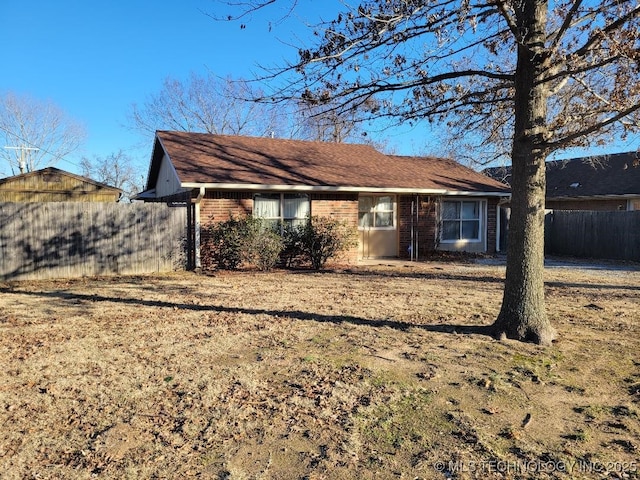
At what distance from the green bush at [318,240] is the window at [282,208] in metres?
0.40

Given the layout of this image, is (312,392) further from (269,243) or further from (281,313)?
(269,243)

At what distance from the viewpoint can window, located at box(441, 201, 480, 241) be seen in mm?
16609

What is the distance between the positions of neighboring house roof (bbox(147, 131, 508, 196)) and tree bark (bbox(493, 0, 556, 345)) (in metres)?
7.76

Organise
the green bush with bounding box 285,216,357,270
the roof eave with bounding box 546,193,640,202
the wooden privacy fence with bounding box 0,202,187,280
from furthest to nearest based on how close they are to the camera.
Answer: the roof eave with bounding box 546,193,640,202 < the green bush with bounding box 285,216,357,270 < the wooden privacy fence with bounding box 0,202,187,280

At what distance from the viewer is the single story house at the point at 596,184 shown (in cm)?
2232

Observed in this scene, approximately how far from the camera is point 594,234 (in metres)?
17.2

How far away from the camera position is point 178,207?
12.4 m

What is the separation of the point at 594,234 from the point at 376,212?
8.21 meters

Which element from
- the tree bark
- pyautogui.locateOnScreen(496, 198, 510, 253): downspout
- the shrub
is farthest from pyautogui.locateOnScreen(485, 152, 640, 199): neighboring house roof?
the tree bark

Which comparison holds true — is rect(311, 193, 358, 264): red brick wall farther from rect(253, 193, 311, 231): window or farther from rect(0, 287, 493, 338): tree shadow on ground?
rect(0, 287, 493, 338): tree shadow on ground

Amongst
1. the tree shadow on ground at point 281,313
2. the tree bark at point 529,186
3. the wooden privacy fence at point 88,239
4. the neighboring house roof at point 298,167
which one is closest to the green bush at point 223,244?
the wooden privacy fence at point 88,239

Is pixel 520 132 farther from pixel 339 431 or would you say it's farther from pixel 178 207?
pixel 178 207

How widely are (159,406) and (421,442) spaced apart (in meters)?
2.08

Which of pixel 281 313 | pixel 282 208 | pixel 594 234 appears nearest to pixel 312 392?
pixel 281 313
